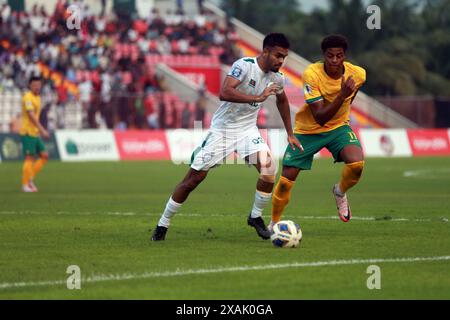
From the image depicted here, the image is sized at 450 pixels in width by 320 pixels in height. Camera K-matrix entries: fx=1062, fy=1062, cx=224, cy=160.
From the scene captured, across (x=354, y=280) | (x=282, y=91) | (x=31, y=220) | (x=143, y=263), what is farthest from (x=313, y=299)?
(x=31, y=220)

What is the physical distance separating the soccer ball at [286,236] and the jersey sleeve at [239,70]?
1789mm

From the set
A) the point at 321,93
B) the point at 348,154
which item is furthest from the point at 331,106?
the point at 348,154

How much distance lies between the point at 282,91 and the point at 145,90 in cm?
3213

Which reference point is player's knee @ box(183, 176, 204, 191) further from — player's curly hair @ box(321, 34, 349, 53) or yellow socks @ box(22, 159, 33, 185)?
yellow socks @ box(22, 159, 33, 185)

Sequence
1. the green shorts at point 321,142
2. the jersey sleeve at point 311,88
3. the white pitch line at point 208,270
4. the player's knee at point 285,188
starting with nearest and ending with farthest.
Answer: the white pitch line at point 208,270 < the jersey sleeve at point 311,88 < the player's knee at point 285,188 < the green shorts at point 321,142

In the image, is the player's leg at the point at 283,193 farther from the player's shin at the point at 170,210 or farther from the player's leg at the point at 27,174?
the player's leg at the point at 27,174

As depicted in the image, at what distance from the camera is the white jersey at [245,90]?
41.0 ft

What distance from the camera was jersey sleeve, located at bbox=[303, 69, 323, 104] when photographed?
13.1 meters

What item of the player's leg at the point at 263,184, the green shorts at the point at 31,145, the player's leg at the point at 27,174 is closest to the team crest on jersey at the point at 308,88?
the player's leg at the point at 263,184

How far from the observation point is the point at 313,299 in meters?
8.45

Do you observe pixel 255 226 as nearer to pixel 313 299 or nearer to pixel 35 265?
pixel 35 265

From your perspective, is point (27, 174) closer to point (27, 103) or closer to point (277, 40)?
point (27, 103)

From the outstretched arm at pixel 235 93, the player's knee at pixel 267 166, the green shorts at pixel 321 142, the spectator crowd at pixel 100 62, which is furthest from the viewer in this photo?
the spectator crowd at pixel 100 62

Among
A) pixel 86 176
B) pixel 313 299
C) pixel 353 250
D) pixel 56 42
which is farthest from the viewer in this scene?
pixel 56 42
